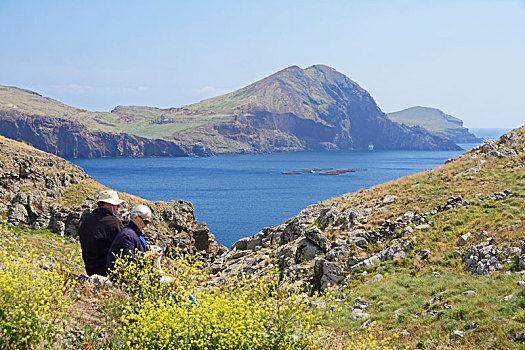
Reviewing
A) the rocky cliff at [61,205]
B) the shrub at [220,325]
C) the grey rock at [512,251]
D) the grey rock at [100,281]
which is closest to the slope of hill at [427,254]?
the grey rock at [512,251]

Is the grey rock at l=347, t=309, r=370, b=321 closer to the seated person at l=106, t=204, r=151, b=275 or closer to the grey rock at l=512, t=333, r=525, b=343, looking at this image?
the grey rock at l=512, t=333, r=525, b=343

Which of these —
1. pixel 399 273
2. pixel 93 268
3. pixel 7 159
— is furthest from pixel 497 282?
pixel 7 159

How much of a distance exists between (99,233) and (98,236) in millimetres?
70

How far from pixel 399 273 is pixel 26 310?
50.2 ft

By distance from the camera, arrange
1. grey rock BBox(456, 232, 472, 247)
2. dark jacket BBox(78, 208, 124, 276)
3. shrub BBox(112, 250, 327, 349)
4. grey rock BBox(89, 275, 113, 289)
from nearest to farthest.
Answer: shrub BBox(112, 250, 327, 349), grey rock BBox(89, 275, 113, 289), dark jacket BBox(78, 208, 124, 276), grey rock BBox(456, 232, 472, 247)

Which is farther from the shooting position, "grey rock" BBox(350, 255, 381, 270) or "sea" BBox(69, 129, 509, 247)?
"sea" BBox(69, 129, 509, 247)

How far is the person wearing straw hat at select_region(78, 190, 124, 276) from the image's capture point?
9352 mm

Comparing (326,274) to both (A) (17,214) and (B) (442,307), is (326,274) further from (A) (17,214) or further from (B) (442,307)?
(A) (17,214)

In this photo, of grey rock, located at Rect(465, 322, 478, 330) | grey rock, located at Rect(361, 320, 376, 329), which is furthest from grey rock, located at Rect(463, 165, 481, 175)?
grey rock, located at Rect(465, 322, 478, 330)

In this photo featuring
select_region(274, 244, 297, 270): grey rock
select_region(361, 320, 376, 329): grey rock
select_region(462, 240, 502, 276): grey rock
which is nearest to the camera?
select_region(361, 320, 376, 329): grey rock

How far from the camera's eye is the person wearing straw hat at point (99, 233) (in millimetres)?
9352

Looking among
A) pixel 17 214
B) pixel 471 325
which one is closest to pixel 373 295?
pixel 471 325

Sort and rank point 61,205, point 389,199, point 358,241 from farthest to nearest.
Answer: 1. point 61,205
2. point 389,199
3. point 358,241

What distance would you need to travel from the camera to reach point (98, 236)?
9.33 meters
